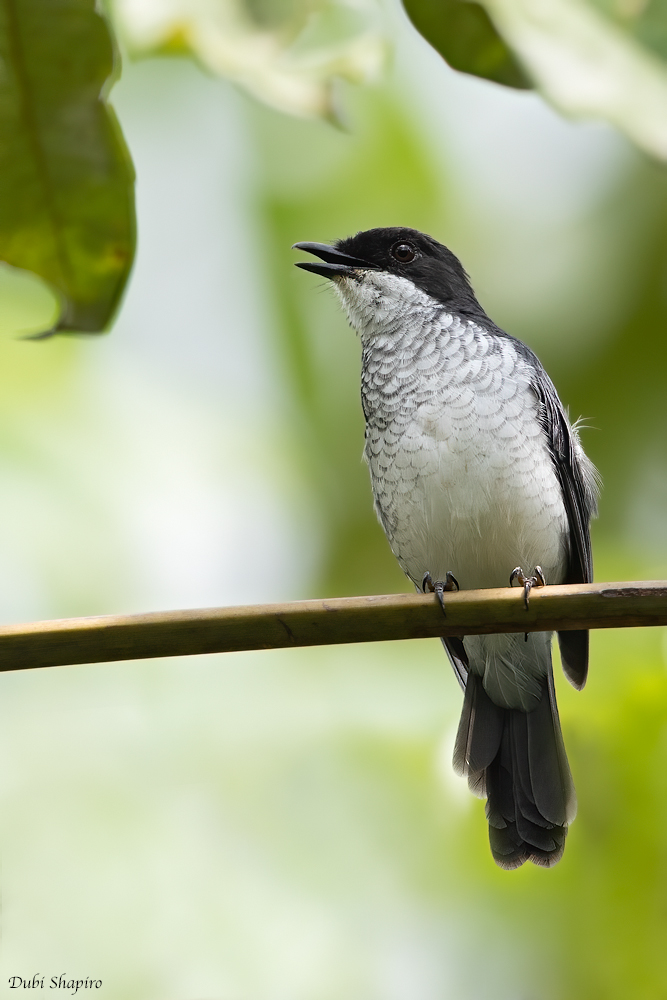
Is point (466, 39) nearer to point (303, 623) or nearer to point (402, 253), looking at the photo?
point (303, 623)

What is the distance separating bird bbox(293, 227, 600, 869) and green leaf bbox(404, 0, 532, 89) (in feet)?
4.09

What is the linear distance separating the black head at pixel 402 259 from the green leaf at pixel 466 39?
5.16ft

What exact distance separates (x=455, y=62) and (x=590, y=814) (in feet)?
9.11

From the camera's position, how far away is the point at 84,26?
1688 mm

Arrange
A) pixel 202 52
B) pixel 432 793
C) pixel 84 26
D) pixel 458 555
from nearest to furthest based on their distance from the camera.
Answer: pixel 84 26, pixel 202 52, pixel 458 555, pixel 432 793

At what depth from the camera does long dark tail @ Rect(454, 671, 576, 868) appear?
9.37 feet

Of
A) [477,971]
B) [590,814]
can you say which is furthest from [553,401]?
[477,971]

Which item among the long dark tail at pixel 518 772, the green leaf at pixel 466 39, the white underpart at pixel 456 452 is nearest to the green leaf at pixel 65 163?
the green leaf at pixel 466 39

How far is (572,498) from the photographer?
3.15 metres

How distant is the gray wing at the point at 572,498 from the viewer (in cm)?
309

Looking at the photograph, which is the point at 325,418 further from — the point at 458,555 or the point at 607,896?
the point at 607,896

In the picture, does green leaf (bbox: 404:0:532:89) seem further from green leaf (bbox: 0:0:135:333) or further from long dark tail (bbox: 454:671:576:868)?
long dark tail (bbox: 454:671:576:868)

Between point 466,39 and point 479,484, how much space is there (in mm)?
1417

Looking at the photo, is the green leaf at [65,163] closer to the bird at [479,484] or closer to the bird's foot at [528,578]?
the bird at [479,484]
